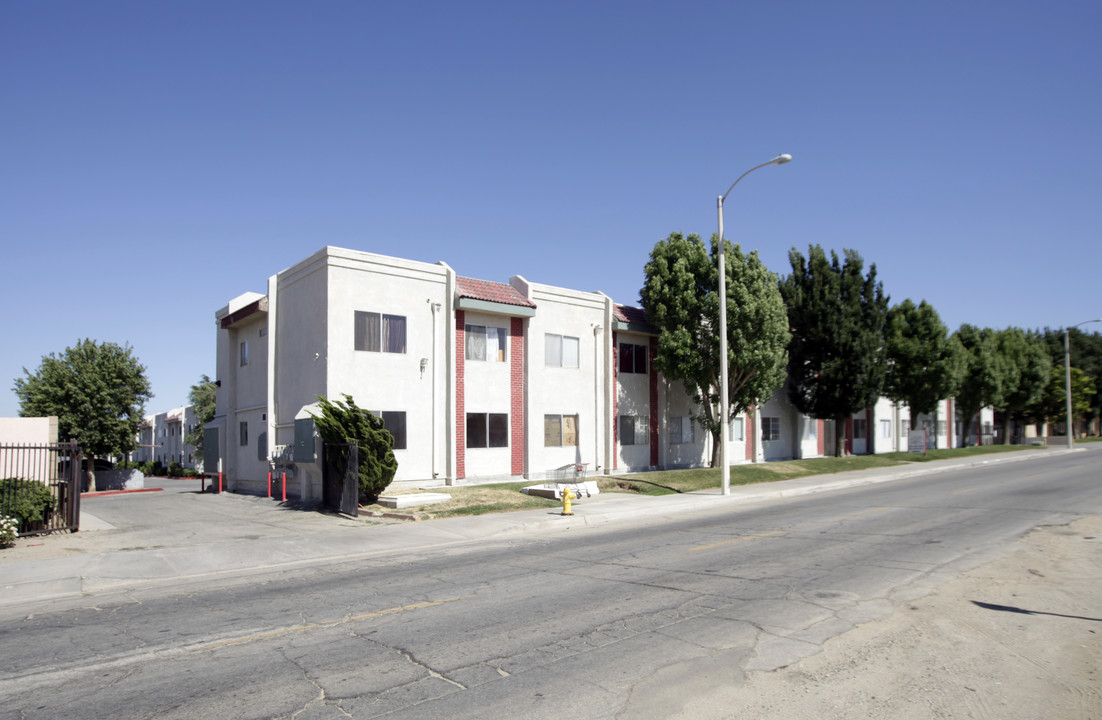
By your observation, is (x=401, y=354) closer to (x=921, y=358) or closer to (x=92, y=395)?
(x=92, y=395)

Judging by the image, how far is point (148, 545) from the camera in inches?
Answer: 563

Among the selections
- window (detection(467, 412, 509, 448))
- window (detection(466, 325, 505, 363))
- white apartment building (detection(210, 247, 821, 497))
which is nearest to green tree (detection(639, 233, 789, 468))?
white apartment building (detection(210, 247, 821, 497))

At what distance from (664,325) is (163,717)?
25540 millimetres

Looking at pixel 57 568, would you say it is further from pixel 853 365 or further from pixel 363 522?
pixel 853 365

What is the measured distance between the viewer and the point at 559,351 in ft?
91.4

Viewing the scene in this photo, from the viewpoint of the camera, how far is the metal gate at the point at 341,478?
60.6ft

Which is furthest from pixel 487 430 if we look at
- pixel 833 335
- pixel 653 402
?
pixel 833 335

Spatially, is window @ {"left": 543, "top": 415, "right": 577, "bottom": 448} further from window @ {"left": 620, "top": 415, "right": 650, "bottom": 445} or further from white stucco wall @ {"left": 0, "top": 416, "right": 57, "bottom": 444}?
white stucco wall @ {"left": 0, "top": 416, "right": 57, "bottom": 444}

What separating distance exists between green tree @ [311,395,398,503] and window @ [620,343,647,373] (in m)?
13.5

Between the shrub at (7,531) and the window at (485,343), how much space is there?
14.1 meters

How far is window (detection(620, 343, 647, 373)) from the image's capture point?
3031cm

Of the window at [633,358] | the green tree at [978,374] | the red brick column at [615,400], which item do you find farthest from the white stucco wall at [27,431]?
the green tree at [978,374]

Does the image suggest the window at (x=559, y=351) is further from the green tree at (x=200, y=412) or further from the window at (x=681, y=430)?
the green tree at (x=200, y=412)

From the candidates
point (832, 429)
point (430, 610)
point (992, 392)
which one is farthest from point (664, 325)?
point (992, 392)
